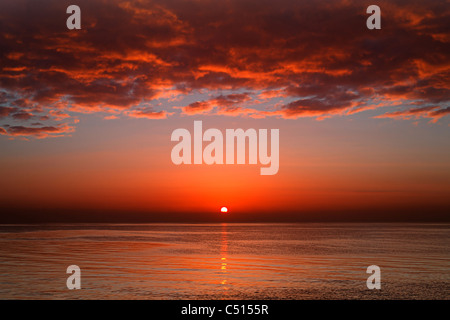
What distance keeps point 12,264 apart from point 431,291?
32.3 meters

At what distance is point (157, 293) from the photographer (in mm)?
24094

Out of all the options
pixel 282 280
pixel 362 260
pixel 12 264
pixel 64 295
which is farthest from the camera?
pixel 362 260

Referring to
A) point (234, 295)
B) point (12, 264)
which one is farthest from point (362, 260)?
point (12, 264)

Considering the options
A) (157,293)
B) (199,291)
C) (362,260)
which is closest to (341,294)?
(199,291)

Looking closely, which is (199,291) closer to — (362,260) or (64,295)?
(64,295)

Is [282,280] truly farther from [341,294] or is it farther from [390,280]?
[390,280]
